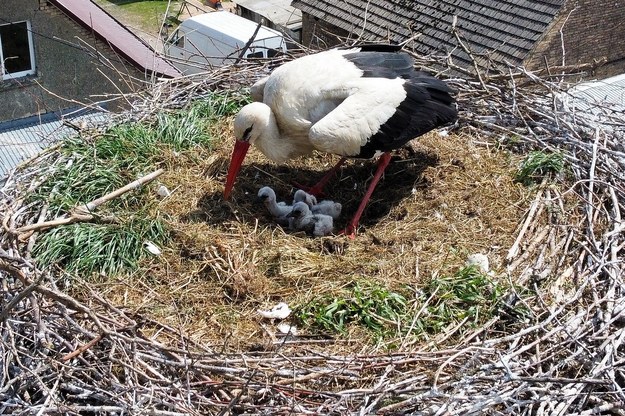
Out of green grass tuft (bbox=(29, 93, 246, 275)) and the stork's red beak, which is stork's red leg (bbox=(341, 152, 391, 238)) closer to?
the stork's red beak

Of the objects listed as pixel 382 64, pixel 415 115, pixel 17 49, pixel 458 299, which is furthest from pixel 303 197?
pixel 17 49

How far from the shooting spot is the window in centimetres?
1125

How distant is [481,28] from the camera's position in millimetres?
14320

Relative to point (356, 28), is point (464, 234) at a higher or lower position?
higher

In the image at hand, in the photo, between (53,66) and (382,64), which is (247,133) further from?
(53,66)

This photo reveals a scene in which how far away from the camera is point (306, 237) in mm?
6172

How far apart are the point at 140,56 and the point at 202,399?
7208 millimetres

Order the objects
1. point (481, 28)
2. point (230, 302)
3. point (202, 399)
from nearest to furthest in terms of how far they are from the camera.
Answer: point (202, 399), point (230, 302), point (481, 28)

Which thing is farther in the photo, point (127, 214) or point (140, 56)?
point (140, 56)

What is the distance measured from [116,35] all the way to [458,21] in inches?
244

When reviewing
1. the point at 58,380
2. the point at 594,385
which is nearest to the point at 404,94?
the point at 594,385

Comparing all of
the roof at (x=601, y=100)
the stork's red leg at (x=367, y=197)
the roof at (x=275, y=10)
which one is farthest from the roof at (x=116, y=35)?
the roof at (x=275, y=10)

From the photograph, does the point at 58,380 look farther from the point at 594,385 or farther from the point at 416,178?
the point at 416,178

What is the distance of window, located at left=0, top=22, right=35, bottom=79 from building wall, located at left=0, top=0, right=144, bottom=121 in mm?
84
